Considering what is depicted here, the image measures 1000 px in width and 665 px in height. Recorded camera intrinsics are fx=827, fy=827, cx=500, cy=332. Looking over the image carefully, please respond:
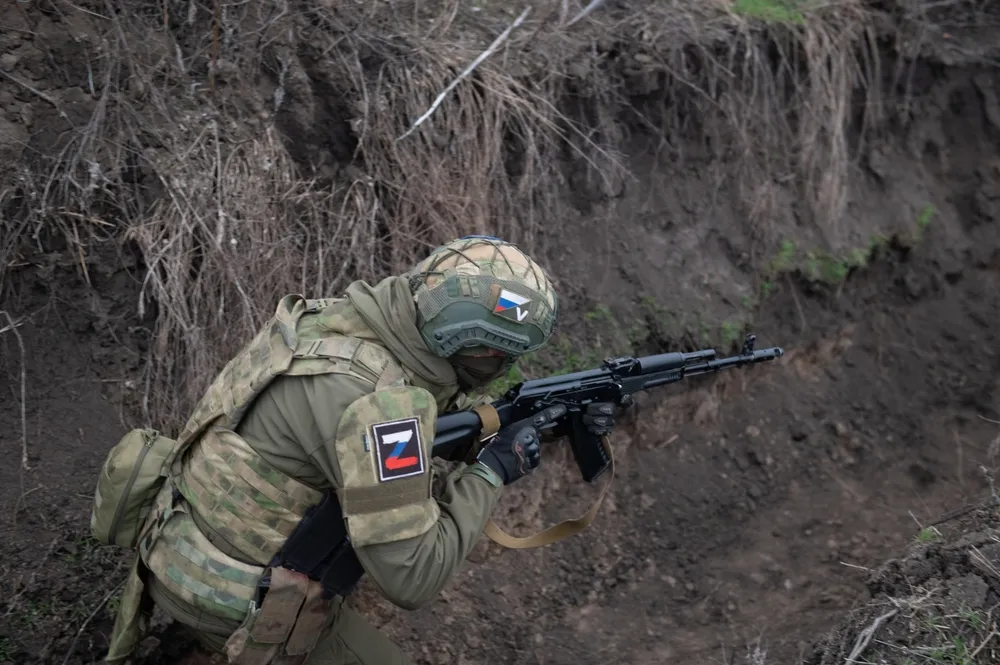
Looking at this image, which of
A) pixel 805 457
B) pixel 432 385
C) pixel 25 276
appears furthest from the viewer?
pixel 805 457

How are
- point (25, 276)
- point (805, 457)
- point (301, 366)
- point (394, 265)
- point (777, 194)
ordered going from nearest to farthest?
point (301, 366) → point (25, 276) → point (394, 265) → point (805, 457) → point (777, 194)

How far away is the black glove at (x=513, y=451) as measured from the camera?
295cm

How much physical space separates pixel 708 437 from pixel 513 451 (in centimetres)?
273

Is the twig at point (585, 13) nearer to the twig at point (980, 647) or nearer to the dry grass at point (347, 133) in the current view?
the dry grass at point (347, 133)

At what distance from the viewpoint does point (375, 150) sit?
14.6ft

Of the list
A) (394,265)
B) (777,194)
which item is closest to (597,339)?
(394,265)

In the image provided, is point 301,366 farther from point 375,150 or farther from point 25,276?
point 375,150

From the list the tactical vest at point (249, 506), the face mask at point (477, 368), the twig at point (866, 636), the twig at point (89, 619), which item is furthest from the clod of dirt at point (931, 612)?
the twig at point (89, 619)

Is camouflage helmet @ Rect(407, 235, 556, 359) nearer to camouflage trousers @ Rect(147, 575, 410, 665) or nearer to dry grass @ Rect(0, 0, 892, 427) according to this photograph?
camouflage trousers @ Rect(147, 575, 410, 665)

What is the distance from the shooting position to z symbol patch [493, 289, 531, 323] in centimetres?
265

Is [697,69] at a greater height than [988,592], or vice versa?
[697,69]

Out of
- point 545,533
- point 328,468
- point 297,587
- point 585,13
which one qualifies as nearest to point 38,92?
point 328,468

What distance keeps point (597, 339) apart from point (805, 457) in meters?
1.76

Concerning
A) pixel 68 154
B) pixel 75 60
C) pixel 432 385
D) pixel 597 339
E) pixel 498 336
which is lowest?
pixel 597 339
